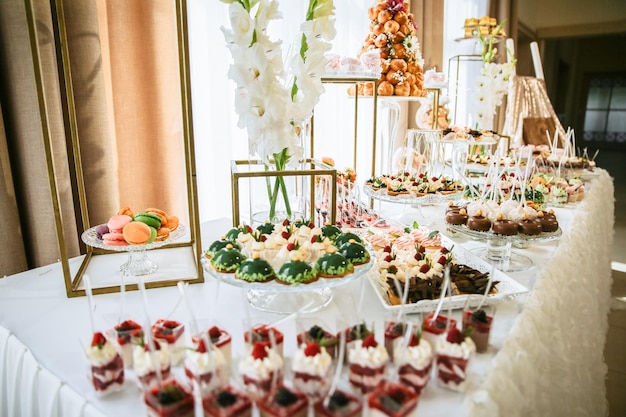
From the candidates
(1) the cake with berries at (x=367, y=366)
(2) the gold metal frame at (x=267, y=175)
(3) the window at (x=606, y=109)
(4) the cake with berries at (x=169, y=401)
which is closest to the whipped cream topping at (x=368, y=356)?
(1) the cake with berries at (x=367, y=366)

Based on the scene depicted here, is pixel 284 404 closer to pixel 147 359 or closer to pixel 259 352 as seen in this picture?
pixel 259 352

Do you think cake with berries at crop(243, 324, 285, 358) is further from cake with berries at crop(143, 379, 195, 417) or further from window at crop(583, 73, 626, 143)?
window at crop(583, 73, 626, 143)

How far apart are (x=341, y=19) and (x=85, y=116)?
5.68 ft

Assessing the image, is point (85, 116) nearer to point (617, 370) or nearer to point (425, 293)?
point (425, 293)

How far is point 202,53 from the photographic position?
1.85m

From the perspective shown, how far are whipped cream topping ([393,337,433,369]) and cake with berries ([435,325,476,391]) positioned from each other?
35mm

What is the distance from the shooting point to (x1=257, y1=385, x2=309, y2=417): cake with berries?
1.78 feet

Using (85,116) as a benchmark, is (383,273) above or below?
below

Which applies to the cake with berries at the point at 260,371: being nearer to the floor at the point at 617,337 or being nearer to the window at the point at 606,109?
the floor at the point at 617,337

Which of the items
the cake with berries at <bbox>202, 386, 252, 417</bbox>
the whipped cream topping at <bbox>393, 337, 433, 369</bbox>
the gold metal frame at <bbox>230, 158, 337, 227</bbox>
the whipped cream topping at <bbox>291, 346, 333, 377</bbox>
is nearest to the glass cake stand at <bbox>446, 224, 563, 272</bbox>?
the gold metal frame at <bbox>230, 158, 337, 227</bbox>

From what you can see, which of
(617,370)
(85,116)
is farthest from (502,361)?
(617,370)

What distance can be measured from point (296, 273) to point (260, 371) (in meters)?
0.23

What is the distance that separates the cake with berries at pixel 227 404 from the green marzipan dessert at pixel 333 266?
0.30 meters

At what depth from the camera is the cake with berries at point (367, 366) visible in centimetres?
61
